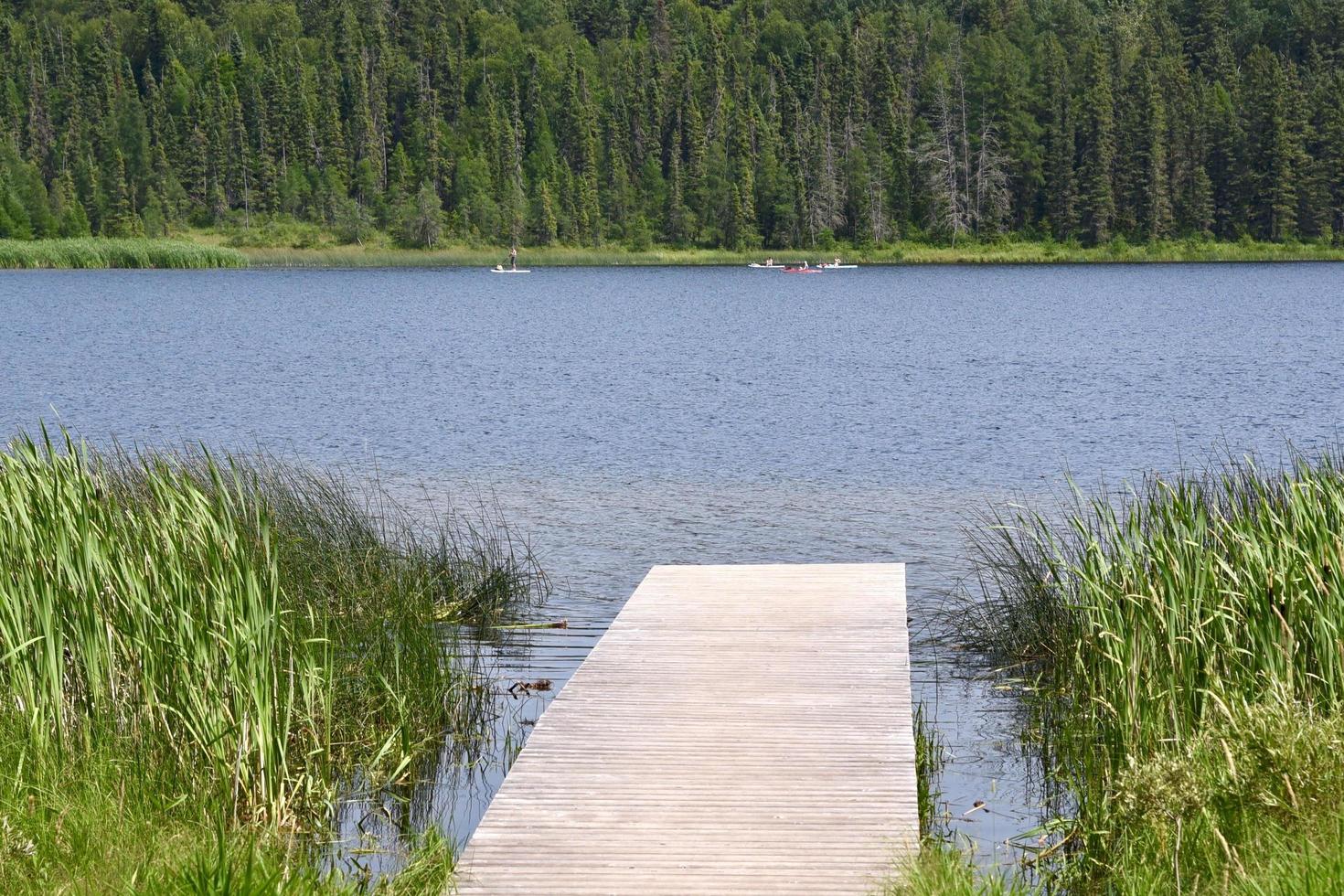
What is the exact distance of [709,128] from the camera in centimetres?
9844

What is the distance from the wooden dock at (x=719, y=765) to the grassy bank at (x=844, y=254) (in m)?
75.9

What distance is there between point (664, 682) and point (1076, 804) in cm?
Answer: 209

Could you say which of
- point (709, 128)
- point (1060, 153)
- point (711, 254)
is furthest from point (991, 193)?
point (709, 128)

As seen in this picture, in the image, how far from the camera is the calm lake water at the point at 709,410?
1152 centimetres

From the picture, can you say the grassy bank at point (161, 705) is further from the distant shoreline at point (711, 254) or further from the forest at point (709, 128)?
the forest at point (709, 128)

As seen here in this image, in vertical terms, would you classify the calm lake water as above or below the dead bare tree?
below

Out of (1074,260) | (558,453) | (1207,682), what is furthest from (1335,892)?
(1074,260)

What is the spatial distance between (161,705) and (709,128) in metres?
95.5

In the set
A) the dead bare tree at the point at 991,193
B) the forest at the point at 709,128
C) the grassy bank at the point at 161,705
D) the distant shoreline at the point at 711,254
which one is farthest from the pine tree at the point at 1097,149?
the grassy bank at the point at 161,705

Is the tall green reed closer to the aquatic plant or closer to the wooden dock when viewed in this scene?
the wooden dock

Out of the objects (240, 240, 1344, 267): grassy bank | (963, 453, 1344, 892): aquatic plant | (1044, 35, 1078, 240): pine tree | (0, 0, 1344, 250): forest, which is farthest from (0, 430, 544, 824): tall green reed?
(1044, 35, 1078, 240): pine tree

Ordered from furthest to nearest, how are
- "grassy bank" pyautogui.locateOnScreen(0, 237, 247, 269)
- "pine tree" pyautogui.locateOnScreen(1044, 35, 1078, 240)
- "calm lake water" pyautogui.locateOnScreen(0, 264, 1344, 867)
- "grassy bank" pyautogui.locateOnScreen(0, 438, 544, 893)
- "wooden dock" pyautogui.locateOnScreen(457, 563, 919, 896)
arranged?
"pine tree" pyautogui.locateOnScreen(1044, 35, 1078, 240) < "grassy bank" pyautogui.locateOnScreen(0, 237, 247, 269) < "calm lake water" pyautogui.locateOnScreen(0, 264, 1344, 867) < "wooden dock" pyautogui.locateOnScreen(457, 563, 919, 896) < "grassy bank" pyautogui.locateOnScreen(0, 438, 544, 893)

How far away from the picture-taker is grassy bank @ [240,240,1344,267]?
267 ft

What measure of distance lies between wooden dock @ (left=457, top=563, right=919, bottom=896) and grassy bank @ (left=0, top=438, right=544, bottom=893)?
0.53 meters
